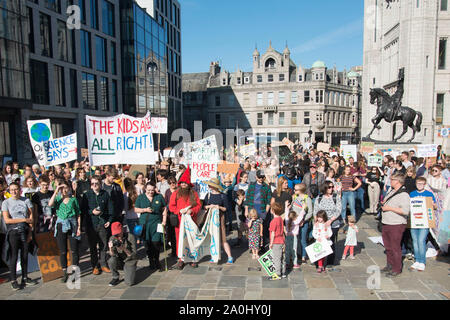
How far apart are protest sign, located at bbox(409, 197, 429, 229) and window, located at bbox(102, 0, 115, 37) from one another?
1273 inches

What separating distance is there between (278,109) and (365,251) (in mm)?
50435

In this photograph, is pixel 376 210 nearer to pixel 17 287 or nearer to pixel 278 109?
pixel 17 287

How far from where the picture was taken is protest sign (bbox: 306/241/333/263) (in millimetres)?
5943

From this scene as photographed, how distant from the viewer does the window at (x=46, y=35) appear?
24.0 m

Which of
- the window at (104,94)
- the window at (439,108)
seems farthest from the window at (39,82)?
the window at (439,108)

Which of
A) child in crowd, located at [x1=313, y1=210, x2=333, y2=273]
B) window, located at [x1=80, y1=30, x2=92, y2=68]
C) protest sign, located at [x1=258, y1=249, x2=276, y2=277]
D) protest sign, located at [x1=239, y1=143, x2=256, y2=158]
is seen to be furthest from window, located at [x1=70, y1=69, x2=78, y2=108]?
child in crowd, located at [x1=313, y1=210, x2=333, y2=273]

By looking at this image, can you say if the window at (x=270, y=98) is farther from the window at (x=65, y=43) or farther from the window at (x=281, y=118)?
the window at (x=65, y=43)

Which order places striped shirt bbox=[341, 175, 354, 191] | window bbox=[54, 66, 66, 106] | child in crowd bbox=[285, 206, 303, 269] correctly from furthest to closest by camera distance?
window bbox=[54, 66, 66, 106] < striped shirt bbox=[341, 175, 354, 191] < child in crowd bbox=[285, 206, 303, 269]

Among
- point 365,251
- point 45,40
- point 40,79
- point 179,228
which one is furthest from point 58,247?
point 45,40

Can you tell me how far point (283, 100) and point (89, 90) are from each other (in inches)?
1391

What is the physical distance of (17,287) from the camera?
220 inches

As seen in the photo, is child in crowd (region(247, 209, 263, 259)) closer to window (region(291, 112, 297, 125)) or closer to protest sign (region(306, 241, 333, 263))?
protest sign (region(306, 241, 333, 263))

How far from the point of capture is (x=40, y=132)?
9.08 metres

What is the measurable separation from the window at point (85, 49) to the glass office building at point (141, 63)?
16.1ft
